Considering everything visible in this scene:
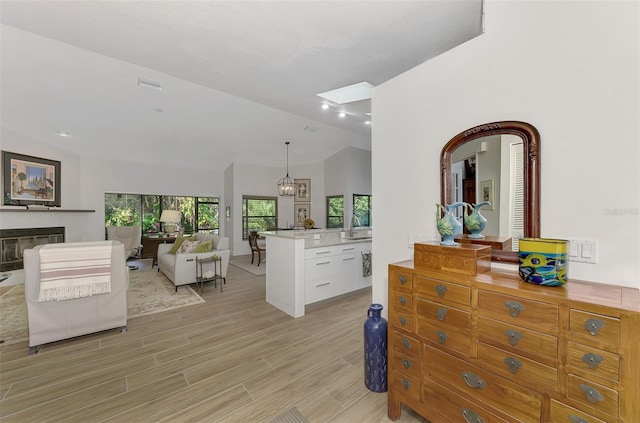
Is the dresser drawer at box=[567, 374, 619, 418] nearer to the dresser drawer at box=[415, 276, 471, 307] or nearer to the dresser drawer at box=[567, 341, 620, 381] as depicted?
the dresser drawer at box=[567, 341, 620, 381]

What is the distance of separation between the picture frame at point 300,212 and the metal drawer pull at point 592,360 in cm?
826

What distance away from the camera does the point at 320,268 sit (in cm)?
365

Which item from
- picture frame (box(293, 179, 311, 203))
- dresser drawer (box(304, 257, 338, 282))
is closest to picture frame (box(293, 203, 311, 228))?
picture frame (box(293, 179, 311, 203))

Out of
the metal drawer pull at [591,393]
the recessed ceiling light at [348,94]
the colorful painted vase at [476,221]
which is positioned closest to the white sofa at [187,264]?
the recessed ceiling light at [348,94]

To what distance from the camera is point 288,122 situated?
598 centimetres

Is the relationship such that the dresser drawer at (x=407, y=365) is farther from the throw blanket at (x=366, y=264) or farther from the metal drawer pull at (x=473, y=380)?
the throw blanket at (x=366, y=264)

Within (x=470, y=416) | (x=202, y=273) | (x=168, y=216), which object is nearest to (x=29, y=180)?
(x=168, y=216)

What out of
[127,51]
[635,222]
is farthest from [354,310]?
[127,51]

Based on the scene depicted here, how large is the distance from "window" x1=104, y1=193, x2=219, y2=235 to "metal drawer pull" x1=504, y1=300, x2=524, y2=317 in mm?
8408

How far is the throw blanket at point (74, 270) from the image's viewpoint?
2498mm

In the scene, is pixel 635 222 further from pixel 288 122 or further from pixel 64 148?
pixel 64 148

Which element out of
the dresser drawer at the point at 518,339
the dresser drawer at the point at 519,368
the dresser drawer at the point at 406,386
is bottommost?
the dresser drawer at the point at 406,386

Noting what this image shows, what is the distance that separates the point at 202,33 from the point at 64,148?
19.1ft

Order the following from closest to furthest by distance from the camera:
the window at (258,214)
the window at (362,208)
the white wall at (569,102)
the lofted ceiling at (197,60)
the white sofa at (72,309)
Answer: the white wall at (569,102) < the lofted ceiling at (197,60) < the white sofa at (72,309) < the window at (362,208) < the window at (258,214)
